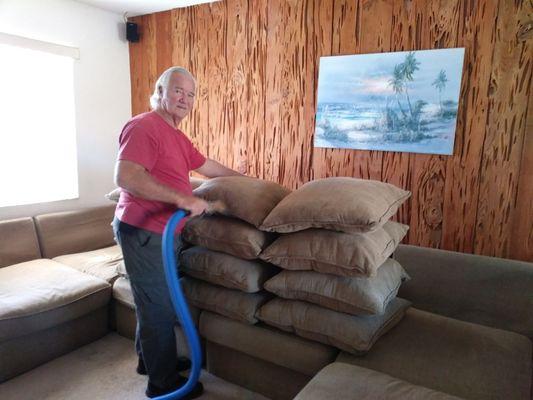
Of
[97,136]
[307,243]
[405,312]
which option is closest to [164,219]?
[307,243]

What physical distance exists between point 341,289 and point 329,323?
0.52 feet

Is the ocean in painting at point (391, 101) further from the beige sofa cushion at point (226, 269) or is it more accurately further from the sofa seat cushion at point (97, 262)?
the sofa seat cushion at point (97, 262)

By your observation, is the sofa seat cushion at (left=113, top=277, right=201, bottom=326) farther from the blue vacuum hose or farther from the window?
the window

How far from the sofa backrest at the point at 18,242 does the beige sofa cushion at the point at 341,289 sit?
193cm

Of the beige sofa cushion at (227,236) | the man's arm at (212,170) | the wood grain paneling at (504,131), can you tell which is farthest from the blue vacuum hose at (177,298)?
the wood grain paneling at (504,131)

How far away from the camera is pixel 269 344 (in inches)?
67.3

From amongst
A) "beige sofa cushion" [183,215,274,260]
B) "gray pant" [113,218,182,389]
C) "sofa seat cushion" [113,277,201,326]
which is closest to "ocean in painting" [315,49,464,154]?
"beige sofa cushion" [183,215,274,260]

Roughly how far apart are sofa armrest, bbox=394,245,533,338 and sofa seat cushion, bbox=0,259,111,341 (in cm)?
187

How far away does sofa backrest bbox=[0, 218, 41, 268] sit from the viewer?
98.2 inches

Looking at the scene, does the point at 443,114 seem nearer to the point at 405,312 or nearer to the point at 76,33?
the point at 405,312

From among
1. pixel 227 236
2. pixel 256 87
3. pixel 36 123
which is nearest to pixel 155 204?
pixel 227 236

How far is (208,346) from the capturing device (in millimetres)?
2012

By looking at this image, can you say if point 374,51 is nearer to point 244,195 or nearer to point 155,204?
point 244,195

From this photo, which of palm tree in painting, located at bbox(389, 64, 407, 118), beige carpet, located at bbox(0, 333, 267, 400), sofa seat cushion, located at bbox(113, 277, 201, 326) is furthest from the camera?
sofa seat cushion, located at bbox(113, 277, 201, 326)
